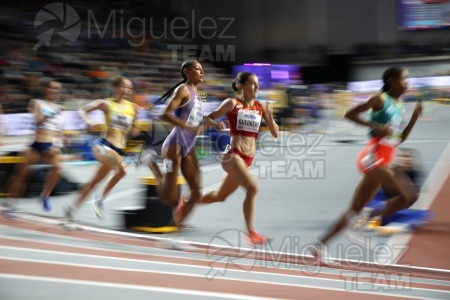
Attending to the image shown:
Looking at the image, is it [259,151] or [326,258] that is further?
[259,151]

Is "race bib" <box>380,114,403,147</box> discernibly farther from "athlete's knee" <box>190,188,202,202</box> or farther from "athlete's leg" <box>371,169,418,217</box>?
"athlete's knee" <box>190,188,202,202</box>

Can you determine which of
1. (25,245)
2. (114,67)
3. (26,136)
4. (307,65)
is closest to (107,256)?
(25,245)

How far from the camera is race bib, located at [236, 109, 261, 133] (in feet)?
22.7

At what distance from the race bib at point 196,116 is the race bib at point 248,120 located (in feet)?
1.51

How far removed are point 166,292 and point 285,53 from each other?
30.8m

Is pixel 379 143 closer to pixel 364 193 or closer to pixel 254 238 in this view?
pixel 364 193

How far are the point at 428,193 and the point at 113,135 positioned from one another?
5473 mm

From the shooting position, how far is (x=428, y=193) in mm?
11203

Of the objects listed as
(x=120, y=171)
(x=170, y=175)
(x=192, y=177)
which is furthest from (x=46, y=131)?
(x=192, y=177)

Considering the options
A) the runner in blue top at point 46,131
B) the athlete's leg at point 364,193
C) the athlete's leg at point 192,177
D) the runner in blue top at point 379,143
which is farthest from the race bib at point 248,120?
the runner in blue top at point 46,131

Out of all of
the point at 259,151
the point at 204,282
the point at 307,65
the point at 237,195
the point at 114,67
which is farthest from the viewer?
the point at 307,65

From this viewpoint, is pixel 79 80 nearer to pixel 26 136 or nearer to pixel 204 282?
pixel 26 136

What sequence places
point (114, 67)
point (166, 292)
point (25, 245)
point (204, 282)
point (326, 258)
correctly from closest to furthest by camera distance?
point (166, 292), point (204, 282), point (326, 258), point (25, 245), point (114, 67)

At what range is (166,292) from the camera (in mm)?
5430
